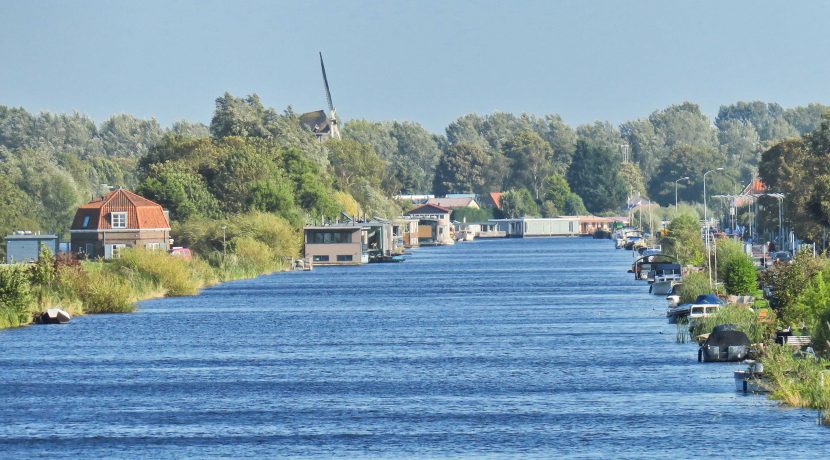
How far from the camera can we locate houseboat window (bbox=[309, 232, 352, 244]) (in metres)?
163

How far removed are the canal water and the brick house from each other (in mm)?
37046

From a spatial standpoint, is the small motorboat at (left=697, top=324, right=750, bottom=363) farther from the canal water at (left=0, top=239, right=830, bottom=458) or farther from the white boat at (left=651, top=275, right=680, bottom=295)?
the white boat at (left=651, top=275, right=680, bottom=295)

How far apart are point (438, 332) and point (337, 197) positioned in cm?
11876

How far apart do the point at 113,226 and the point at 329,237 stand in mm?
35208

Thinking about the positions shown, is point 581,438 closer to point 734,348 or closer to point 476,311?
point 734,348

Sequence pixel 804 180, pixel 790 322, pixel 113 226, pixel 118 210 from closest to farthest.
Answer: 1. pixel 790 322
2. pixel 804 180
3. pixel 113 226
4. pixel 118 210

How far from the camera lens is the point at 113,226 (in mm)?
133250

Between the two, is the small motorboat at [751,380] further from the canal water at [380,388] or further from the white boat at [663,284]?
the white boat at [663,284]

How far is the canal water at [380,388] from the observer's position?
4197 centimetres

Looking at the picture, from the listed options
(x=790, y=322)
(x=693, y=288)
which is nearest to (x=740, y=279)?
(x=693, y=288)

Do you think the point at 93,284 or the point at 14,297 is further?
the point at 93,284

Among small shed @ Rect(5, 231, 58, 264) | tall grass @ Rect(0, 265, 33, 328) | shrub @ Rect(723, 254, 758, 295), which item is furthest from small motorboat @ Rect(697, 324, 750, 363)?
small shed @ Rect(5, 231, 58, 264)

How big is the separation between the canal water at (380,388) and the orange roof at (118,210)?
37636 mm

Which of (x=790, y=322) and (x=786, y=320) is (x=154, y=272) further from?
(x=790, y=322)
